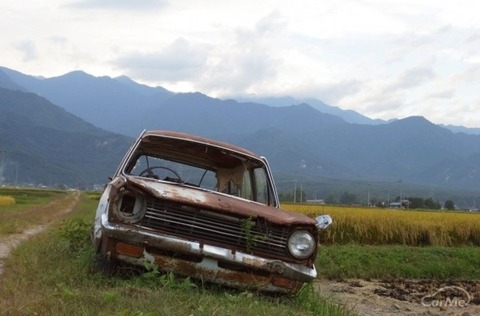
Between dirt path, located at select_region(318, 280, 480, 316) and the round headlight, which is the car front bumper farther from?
dirt path, located at select_region(318, 280, 480, 316)

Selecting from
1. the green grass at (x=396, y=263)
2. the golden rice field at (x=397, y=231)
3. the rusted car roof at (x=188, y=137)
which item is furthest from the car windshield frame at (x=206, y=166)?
the golden rice field at (x=397, y=231)

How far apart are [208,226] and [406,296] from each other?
7.83m

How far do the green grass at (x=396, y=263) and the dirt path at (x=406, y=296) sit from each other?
2.37 feet

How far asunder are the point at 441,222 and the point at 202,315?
18.4 meters

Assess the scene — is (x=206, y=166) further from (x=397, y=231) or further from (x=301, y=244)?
(x=397, y=231)

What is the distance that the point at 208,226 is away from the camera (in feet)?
18.9

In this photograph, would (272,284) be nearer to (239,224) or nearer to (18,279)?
(239,224)

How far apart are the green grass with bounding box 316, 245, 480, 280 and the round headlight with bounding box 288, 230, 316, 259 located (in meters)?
9.51

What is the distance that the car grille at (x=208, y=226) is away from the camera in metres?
5.71

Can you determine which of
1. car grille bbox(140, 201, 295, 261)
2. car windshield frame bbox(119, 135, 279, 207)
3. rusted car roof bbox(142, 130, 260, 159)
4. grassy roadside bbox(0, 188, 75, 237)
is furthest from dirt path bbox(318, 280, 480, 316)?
grassy roadside bbox(0, 188, 75, 237)

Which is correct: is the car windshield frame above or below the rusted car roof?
below

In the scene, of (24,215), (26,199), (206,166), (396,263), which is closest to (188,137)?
(206,166)

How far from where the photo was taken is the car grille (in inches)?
225

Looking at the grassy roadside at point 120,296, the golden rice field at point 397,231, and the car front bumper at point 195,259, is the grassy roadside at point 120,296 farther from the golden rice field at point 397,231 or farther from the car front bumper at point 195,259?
the golden rice field at point 397,231
